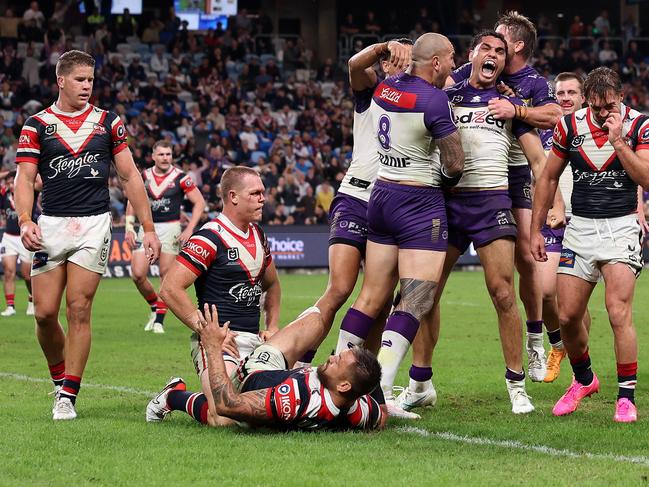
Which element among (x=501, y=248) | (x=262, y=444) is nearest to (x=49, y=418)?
(x=262, y=444)

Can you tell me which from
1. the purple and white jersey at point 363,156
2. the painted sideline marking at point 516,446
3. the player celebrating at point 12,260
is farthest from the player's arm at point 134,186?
the player celebrating at point 12,260

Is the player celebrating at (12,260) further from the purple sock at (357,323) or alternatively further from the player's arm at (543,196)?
the player's arm at (543,196)

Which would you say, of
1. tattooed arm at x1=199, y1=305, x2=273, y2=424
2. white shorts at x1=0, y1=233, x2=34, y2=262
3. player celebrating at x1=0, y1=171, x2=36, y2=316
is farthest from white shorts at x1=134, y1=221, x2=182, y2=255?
tattooed arm at x1=199, y1=305, x2=273, y2=424

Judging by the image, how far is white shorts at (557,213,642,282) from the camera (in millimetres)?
7910

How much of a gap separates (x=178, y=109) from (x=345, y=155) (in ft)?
15.8

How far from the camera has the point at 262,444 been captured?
679 centimetres

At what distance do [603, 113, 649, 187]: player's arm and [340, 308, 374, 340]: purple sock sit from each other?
202 cm

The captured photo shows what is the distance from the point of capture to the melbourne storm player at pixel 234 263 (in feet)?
25.1

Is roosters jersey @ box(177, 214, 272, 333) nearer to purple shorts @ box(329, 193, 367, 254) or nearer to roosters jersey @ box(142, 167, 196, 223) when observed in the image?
purple shorts @ box(329, 193, 367, 254)

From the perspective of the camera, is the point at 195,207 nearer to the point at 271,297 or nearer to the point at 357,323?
the point at 271,297

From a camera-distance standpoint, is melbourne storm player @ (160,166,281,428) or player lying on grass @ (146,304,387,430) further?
melbourne storm player @ (160,166,281,428)

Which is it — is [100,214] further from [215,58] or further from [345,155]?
[215,58]

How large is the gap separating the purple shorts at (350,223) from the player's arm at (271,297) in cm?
64

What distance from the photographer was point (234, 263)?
25.4 feet
